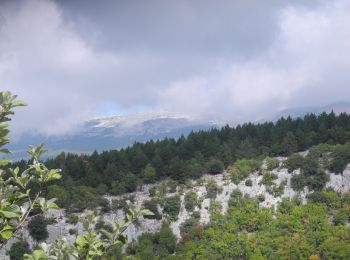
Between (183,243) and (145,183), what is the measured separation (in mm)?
23768

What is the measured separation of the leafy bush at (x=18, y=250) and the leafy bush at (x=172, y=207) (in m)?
23.9

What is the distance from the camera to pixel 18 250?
72.4 metres

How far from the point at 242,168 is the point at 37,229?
38914 mm

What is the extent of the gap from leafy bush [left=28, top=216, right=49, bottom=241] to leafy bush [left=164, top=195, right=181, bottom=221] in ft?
68.2

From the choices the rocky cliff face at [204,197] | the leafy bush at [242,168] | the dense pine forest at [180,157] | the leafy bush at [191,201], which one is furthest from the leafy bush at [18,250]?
the leafy bush at [242,168]

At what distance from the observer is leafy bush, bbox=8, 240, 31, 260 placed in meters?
70.8

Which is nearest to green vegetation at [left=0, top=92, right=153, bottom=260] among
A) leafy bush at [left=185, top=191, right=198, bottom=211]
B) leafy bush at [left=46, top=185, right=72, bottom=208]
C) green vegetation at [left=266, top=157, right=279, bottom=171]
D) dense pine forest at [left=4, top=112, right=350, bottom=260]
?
dense pine forest at [left=4, top=112, right=350, bottom=260]

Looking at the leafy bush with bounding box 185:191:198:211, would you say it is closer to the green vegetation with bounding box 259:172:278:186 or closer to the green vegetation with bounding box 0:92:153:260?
the green vegetation with bounding box 259:172:278:186

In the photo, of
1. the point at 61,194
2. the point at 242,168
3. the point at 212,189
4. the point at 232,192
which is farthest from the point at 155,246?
the point at 242,168

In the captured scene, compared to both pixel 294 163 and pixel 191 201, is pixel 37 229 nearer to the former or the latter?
pixel 191 201

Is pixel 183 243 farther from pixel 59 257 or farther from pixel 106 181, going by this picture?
pixel 59 257

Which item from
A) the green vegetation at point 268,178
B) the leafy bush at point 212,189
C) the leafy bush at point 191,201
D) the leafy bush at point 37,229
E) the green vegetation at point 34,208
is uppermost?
the green vegetation at point 34,208

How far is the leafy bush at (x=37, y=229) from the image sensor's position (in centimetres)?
7806

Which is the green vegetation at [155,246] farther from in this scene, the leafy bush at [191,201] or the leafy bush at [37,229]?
the leafy bush at [37,229]
